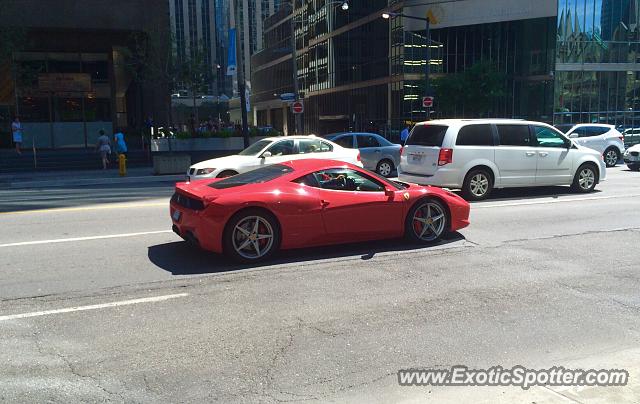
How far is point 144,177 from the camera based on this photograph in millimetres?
21578

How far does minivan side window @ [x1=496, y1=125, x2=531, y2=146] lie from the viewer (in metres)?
12.6

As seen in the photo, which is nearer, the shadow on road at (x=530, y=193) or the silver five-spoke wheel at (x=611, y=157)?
the shadow on road at (x=530, y=193)

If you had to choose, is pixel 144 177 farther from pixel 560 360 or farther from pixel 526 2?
pixel 526 2

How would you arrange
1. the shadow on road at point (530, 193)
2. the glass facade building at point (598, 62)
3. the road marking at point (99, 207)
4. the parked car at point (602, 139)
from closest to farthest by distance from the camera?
the road marking at point (99, 207), the shadow on road at point (530, 193), the parked car at point (602, 139), the glass facade building at point (598, 62)

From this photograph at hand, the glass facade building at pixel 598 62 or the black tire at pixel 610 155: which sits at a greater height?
the glass facade building at pixel 598 62

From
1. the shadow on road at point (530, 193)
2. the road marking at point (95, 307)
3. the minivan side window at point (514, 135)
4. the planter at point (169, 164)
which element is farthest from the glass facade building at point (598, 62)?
the road marking at point (95, 307)

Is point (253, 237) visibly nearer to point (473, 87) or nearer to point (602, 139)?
point (602, 139)

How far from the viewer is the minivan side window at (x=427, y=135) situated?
40.3ft

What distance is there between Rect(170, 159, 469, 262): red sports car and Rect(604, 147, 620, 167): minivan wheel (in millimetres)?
17132

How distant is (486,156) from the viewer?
12344mm

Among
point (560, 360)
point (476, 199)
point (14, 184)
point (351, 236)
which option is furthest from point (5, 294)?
point (14, 184)

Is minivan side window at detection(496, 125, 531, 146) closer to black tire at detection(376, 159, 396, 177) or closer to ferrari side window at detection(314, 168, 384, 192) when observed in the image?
ferrari side window at detection(314, 168, 384, 192)

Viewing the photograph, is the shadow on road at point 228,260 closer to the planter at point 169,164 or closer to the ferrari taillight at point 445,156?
the ferrari taillight at point 445,156

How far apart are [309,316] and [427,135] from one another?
8.08m
